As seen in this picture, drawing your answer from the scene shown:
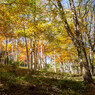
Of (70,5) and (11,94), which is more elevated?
(70,5)

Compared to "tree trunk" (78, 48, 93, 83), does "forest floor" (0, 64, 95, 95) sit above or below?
below

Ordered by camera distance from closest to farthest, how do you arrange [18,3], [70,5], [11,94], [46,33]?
[11,94]
[18,3]
[70,5]
[46,33]

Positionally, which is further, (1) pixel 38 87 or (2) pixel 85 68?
(2) pixel 85 68

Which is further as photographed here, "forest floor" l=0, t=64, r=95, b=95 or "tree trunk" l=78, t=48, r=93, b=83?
"tree trunk" l=78, t=48, r=93, b=83

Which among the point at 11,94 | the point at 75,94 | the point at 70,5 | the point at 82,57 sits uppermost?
the point at 70,5

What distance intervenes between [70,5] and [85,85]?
5.38 m

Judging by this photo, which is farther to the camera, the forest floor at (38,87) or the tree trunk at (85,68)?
the tree trunk at (85,68)

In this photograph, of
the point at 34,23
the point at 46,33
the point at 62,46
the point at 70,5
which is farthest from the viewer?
the point at 62,46

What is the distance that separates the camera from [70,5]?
599cm

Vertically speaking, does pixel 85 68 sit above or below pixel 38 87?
above

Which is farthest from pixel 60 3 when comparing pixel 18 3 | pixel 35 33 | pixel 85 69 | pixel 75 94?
pixel 75 94

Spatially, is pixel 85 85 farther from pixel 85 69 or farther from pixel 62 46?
pixel 62 46

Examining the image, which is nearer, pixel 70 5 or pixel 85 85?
pixel 85 85

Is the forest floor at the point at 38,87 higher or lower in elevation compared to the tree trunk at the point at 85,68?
lower
